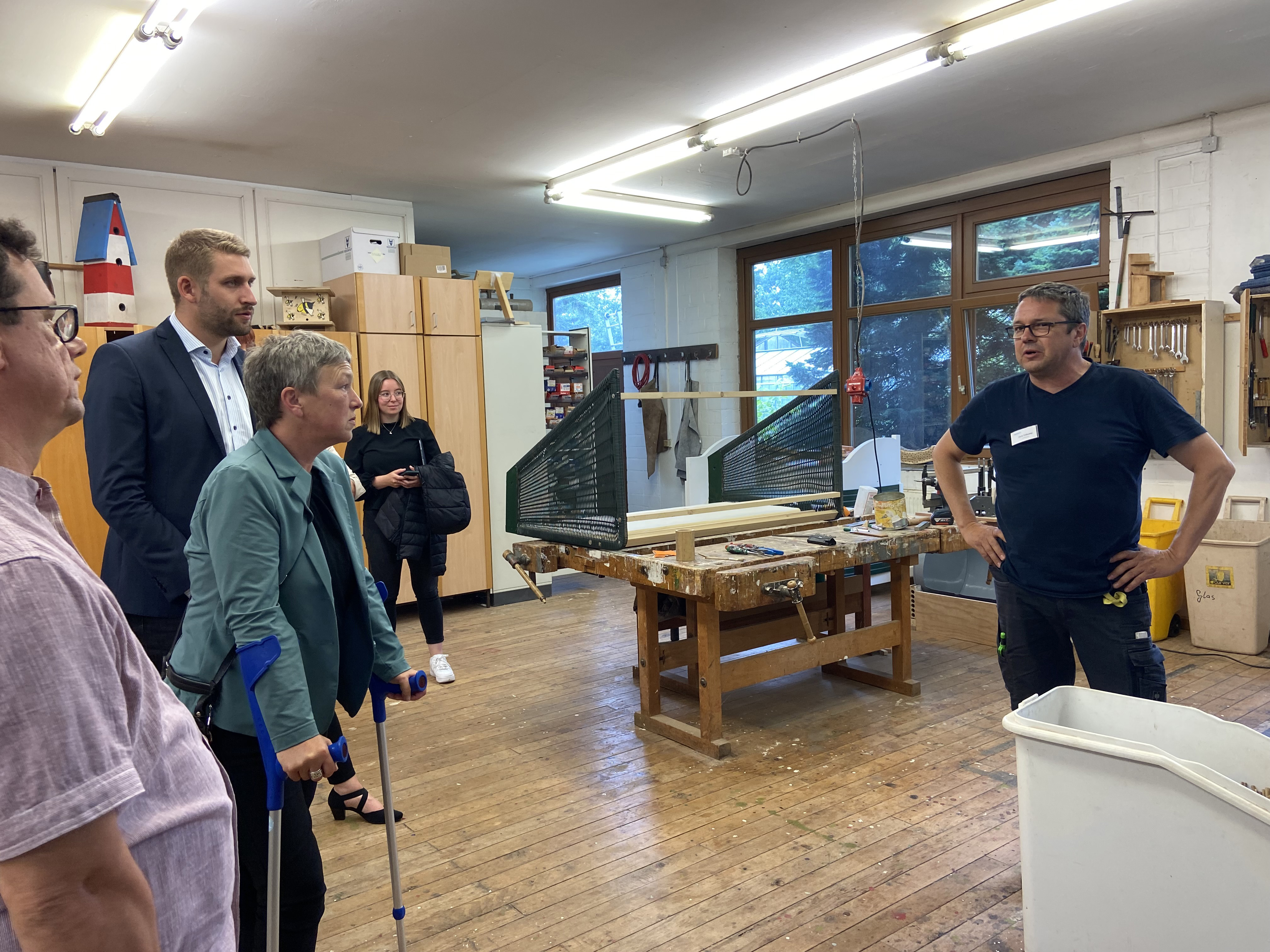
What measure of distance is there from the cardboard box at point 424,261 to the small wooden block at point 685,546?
11.1 feet

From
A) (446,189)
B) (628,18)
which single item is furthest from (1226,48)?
(446,189)

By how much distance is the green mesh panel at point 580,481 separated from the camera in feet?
10.8

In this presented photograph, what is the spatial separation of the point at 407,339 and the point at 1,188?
2.38 meters

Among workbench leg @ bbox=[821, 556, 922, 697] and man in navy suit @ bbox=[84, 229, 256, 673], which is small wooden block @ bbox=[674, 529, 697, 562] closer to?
workbench leg @ bbox=[821, 556, 922, 697]

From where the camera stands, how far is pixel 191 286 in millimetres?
2031

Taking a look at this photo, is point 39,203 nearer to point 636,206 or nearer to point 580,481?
point 636,206

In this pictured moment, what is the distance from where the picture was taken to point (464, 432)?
5883 millimetres

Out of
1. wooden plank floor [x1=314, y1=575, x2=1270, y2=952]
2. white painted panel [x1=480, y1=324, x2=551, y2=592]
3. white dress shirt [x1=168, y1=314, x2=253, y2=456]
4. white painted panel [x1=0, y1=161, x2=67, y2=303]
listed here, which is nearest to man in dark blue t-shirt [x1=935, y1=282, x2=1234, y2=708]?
wooden plank floor [x1=314, y1=575, x2=1270, y2=952]

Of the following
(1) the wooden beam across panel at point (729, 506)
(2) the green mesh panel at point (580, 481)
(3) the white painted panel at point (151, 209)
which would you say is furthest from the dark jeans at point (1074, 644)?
(3) the white painted panel at point (151, 209)

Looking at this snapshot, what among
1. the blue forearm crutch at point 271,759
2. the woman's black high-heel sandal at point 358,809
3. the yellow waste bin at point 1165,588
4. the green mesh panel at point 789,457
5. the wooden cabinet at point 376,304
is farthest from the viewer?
the wooden cabinet at point 376,304

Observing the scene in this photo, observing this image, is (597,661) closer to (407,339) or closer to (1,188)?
(407,339)

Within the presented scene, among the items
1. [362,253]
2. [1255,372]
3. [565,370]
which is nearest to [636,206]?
[362,253]

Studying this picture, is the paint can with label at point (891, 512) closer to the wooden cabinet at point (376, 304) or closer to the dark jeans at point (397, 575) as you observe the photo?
the dark jeans at point (397, 575)

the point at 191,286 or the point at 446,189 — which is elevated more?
the point at 446,189
